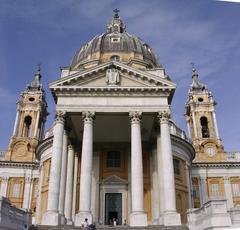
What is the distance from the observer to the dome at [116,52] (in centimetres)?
4100

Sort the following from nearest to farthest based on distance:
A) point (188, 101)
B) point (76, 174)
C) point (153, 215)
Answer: point (153, 215), point (76, 174), point (188, 101)

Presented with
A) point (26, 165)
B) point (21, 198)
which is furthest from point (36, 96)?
point (21, 198)

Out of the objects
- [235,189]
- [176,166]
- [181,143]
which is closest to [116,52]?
[181,143]

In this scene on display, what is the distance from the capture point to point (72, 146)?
2917 centimetres

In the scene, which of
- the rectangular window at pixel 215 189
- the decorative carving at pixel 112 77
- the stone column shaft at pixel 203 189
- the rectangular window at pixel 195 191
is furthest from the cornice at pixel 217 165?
the decorative carving at pixel 112 77

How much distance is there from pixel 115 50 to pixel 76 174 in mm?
18881

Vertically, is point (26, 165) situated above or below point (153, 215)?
above

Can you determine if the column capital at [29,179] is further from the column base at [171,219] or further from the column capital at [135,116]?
the column base at [171,219]

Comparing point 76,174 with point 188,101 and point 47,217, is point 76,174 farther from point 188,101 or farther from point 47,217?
point 188,101

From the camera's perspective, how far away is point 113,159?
31031mm

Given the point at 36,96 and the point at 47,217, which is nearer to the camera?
the point at 47,217

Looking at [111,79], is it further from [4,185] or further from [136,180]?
[4,185]

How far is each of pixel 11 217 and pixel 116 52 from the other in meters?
28.3

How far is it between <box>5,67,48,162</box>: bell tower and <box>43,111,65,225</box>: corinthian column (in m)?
22.6
